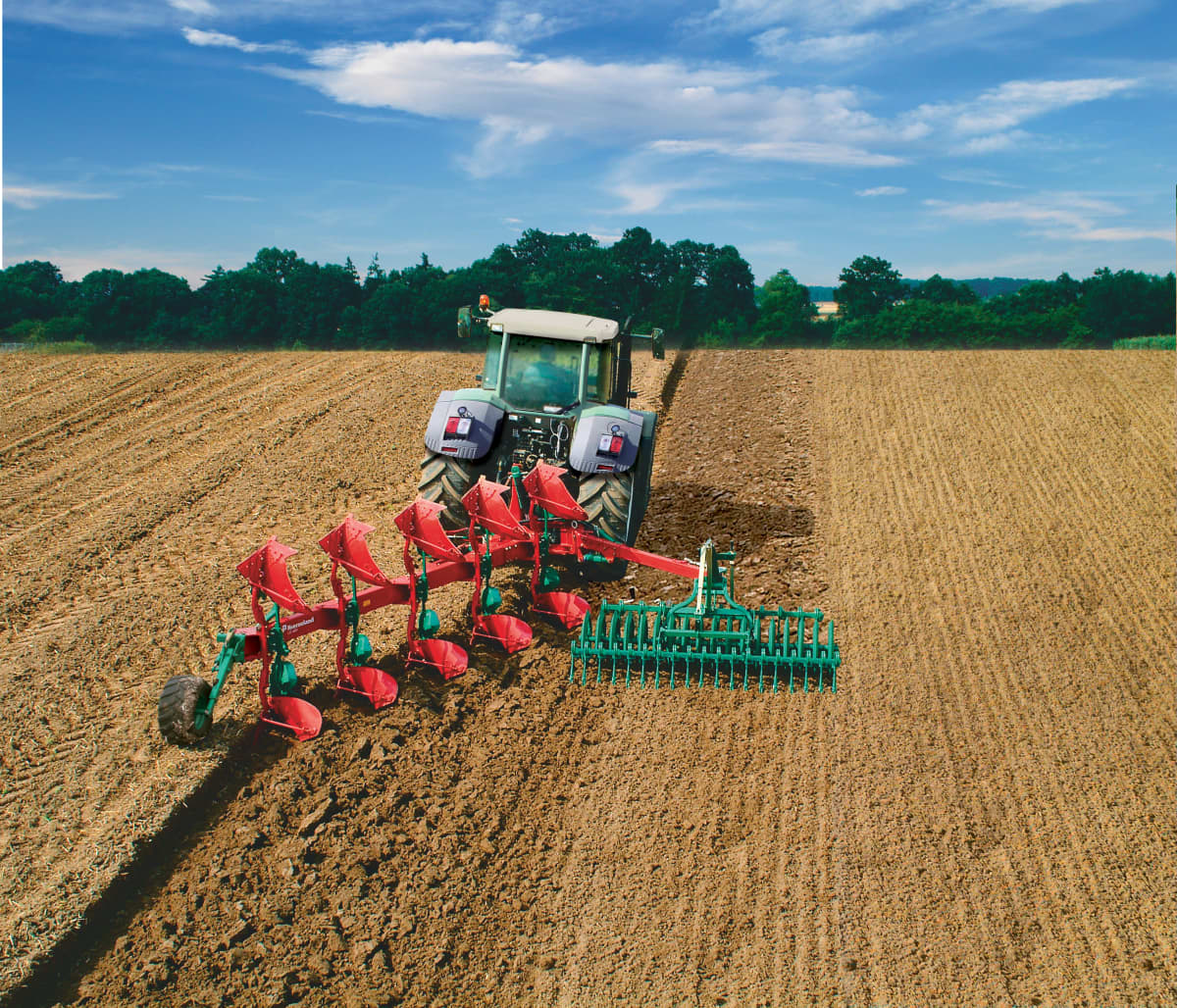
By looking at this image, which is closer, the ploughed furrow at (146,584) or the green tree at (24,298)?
the ploughed furrow at (146,584)

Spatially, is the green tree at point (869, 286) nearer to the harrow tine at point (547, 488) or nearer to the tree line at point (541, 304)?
the tree line at point (541, 304)

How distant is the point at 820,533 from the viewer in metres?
8.43

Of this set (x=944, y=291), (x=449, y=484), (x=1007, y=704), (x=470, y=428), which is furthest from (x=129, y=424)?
(x=944, y=291)

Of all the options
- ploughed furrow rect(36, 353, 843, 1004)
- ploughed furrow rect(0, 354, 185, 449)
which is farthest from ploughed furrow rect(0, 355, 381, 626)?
ploughed furrow rect(36, 353, 843, 1004)

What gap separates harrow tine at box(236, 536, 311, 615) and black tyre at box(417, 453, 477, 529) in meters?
2.32

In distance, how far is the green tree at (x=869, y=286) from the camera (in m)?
28.5

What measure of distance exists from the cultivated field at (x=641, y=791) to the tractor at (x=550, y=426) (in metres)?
0.87

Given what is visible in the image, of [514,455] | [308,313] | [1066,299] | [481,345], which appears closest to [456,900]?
[514,455]

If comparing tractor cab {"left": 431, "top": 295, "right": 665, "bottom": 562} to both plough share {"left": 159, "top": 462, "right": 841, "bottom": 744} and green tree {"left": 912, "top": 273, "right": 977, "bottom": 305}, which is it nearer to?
plough share {"left": 159, "top": 462, "right": 841, "bottom": 744}

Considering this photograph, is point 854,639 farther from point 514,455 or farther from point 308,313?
point 308,313

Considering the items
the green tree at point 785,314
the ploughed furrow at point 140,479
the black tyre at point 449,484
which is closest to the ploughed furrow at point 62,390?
the ploughed furrow at point 140,479

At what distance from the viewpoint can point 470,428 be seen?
6.87 meters

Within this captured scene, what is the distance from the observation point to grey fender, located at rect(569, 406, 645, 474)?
6.66 meters

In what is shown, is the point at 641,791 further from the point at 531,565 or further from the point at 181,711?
the point at 531,565
